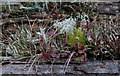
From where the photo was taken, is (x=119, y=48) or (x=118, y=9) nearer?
(x=119, y=48)

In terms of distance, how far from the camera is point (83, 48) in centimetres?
250

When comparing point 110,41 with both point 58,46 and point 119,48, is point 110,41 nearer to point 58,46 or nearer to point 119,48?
point 119,48

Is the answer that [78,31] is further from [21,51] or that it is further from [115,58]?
→ [21,51]

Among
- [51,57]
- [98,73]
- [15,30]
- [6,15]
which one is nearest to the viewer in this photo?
[98,73]

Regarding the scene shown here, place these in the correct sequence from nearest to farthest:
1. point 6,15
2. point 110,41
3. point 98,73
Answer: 1. point 98,73
2. point 110,41
3. point 6,15

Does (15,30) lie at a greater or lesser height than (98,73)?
greater

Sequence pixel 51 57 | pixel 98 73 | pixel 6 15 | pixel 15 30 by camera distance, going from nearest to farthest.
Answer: pixel 98 73 → pixel 51 57 → pixel 15 30 → pixel 6 15

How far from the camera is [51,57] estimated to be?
2482 millimetres

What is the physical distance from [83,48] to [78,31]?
26 cm

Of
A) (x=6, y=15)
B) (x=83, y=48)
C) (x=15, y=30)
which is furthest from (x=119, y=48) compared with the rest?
(x=6, y=15)

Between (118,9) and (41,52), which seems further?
(118,9)

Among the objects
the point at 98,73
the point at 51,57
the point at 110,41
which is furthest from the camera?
the point at 110,41

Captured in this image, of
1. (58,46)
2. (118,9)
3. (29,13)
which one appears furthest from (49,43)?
(118,9)

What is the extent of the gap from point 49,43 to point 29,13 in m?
1.03
